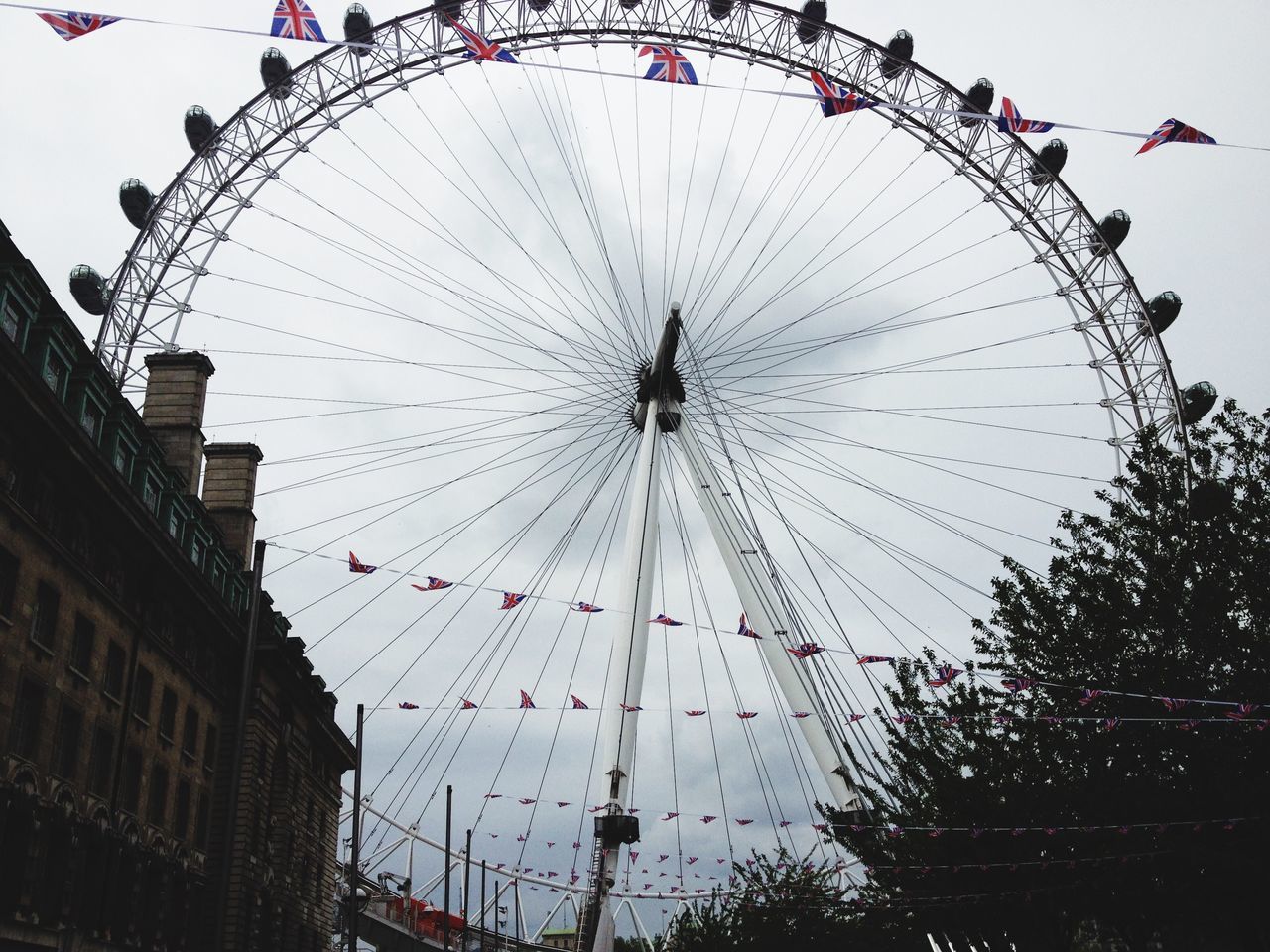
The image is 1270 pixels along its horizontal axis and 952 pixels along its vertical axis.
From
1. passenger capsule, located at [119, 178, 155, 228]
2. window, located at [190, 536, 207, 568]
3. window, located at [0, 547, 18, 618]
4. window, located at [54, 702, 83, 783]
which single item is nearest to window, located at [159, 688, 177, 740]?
window, located at [190, 536, 207, 568]

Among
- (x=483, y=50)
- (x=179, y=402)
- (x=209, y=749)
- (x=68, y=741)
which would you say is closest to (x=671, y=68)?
(x=483, y=50)

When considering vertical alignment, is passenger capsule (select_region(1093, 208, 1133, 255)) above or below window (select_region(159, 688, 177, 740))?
above

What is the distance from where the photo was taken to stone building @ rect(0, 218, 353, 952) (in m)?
30.9

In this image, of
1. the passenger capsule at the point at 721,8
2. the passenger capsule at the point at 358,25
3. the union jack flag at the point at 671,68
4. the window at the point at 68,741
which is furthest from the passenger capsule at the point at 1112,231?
the window at the point at 68,741

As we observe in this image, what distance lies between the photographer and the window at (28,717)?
3066 centimetres

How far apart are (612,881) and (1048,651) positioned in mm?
19151

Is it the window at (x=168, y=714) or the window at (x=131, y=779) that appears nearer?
the window at (x=131, y=779)

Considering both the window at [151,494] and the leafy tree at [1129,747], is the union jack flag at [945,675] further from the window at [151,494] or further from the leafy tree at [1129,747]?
the window at [151,494]

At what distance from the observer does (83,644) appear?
115ft

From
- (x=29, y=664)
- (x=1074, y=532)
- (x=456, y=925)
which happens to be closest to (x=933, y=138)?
(x=1074, y=532)

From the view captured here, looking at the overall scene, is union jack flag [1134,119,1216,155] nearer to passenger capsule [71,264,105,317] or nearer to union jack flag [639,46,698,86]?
union jack flag [639,46,698,86]

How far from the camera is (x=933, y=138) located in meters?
52.9

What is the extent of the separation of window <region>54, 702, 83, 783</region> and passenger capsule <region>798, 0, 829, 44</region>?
1410 inches

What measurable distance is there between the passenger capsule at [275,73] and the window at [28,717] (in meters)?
26.5
